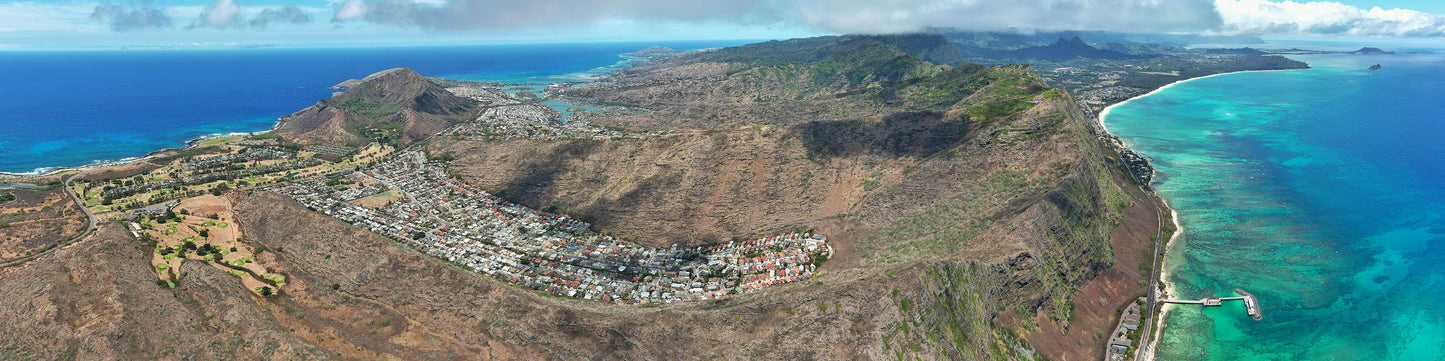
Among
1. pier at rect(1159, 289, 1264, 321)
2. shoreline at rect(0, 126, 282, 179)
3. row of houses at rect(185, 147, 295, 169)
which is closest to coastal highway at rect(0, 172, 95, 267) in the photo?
row of houses at rect(185, 147, 295, 169)

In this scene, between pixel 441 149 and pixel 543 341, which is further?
pixel 441 149

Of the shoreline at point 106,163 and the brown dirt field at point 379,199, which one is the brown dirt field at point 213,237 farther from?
the shoreline at point 106,163

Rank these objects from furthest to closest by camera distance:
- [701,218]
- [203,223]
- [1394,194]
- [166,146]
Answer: [166,146] < [1394,194] < [701,218] < [203,223]

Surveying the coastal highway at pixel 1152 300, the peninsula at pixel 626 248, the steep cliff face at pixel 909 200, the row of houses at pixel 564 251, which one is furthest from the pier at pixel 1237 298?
the row of houses at pixel 564 251

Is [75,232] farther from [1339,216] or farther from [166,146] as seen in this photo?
[1339,216]

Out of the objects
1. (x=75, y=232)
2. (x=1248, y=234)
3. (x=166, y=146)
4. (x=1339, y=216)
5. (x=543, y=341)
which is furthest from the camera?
(x=166, y=146)

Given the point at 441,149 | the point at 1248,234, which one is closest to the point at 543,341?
the point at 441,149
